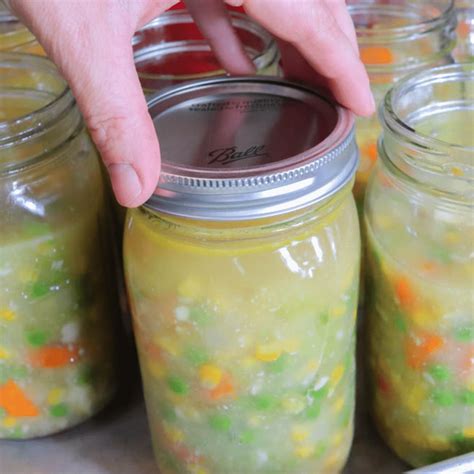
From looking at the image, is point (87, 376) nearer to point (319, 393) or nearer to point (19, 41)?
point (319, 393)

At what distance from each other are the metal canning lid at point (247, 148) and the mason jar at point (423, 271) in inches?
3.1

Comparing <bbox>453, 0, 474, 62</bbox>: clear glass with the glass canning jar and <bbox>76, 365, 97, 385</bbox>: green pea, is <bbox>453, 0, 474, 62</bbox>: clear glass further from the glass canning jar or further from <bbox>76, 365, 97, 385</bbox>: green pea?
<bbox>76, 365, 97, 385</bbox>: green pea

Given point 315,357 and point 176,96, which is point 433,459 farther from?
point 176,96

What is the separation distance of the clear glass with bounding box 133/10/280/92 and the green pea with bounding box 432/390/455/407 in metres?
0.38

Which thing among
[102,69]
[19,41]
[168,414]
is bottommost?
[168,414]

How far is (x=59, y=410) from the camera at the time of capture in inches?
30.5

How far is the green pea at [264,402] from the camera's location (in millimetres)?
Result: 626

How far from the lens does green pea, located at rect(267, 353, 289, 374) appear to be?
607mm

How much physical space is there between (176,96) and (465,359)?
0.36 meters

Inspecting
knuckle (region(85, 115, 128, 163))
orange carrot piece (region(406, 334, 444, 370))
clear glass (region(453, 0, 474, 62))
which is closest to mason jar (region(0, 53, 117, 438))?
knuckle (region(85, 115, 128, 163))

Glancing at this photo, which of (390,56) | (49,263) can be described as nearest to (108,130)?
(49,263)

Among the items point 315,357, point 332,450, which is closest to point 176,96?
point 315,357

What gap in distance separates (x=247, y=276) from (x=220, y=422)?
0.50ft

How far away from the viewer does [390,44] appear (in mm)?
833
